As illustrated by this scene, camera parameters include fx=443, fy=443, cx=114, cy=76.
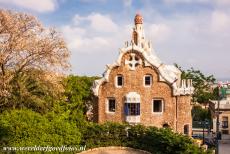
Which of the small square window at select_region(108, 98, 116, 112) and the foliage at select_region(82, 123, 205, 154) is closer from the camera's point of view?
the foliage at select_region(82, 123, 205, 154)

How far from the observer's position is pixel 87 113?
42156mm

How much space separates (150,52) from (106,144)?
1178cm

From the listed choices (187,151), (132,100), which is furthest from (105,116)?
(187,151)

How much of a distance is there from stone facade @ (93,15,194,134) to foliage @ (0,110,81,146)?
24.7 ft

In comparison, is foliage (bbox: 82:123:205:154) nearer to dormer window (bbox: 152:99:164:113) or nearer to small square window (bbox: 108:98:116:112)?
small square window (bbox: 108:98:116:112)

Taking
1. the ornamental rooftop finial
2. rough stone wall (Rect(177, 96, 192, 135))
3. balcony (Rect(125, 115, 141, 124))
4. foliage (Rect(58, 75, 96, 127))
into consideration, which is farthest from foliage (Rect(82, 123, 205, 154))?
the ornamental rooftop finial

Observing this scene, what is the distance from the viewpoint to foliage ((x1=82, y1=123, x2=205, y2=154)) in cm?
2853

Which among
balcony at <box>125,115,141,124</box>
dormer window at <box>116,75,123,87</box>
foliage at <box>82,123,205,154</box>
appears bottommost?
foliage at <box>82,123,205,154</box>

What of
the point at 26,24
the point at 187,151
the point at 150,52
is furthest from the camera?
the point at 150,52

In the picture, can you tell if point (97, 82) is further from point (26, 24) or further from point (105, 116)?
point (26, 24)

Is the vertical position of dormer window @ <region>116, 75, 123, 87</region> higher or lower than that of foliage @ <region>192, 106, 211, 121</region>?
higher

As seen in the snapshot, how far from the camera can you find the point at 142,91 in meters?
36.6

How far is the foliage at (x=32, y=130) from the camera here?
2838 cm

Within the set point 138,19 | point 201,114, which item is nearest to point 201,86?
point 201,114
